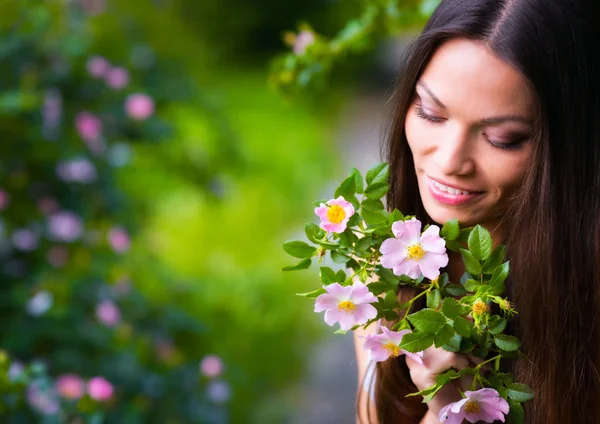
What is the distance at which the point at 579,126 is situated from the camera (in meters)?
1.24

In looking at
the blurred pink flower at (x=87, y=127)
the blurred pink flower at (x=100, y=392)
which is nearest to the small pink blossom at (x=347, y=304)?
the blurred pink flower at (x=100, y=392)

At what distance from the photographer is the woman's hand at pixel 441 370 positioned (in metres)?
1.23

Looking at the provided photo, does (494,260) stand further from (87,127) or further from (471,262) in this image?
(87,127)

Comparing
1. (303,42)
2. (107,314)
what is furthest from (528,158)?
(107,314)

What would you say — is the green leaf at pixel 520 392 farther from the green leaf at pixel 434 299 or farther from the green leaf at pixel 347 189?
the green leaf at pixel 347 189

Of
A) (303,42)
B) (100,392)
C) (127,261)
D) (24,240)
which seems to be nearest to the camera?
(303,42)

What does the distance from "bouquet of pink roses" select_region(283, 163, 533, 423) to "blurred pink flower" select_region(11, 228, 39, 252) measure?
5.24 feet

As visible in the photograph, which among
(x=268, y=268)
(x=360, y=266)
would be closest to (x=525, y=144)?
(x=360, y=266)

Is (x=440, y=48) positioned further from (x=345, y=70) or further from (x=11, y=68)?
(x=345, y=70)

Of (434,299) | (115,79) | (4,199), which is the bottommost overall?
(4,199)

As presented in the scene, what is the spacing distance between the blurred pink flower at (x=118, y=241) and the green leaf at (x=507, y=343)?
1.80 m

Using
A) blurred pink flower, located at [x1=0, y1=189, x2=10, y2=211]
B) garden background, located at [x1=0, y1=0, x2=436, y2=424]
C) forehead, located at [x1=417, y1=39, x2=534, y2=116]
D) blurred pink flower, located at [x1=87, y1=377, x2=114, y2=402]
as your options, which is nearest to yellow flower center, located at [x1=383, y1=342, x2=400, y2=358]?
forehead, located at [x1=417, y1=39, x2=534, y2=116]

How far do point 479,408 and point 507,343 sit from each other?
94mm

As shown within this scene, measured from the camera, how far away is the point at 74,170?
2.71 meters
